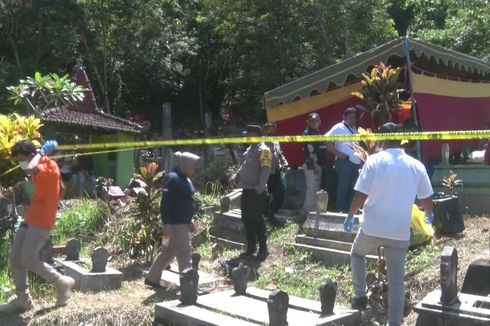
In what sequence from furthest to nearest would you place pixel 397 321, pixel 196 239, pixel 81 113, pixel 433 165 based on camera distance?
pixel 81 113
pixel 433 165
pixel 196 239
pixel 397 321

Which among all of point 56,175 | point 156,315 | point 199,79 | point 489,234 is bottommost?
point 156,315

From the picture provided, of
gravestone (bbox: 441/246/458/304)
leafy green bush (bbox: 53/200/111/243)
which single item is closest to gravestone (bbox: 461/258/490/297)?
gravestone (bbox: 441/246/458/304)

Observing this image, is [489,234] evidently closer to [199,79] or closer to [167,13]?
[167,13]

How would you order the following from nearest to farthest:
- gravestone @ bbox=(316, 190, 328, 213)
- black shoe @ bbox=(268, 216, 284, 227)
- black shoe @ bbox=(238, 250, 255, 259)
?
gravestone @ bbox=(316, 190, 328, 213)
black shoe @ bbox=(238, 250, 255, 259)
black shoe @ bbox=(268, 216, 284, 227)

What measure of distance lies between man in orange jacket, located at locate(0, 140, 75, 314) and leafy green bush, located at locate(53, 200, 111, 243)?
3063mm

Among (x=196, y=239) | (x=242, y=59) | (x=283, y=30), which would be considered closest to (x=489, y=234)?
(x=196, y=239)

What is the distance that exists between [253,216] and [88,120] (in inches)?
325

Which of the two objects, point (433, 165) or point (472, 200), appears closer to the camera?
point (472, 200)

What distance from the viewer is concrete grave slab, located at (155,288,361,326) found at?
→ 575 centimetres

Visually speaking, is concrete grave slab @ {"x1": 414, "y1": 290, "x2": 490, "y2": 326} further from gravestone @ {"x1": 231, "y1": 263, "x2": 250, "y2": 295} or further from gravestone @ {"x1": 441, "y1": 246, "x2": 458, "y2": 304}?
gravestone @ {"x1": 231, "y1": 263, "x2": 250, "y2": 295}

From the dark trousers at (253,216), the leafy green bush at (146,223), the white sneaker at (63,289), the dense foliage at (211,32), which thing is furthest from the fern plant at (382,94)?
the dense foliage at (211,32)

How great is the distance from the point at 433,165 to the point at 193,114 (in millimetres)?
17140

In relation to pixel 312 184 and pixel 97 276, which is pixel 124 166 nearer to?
pixel 312 184

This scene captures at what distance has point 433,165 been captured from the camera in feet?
34.0
